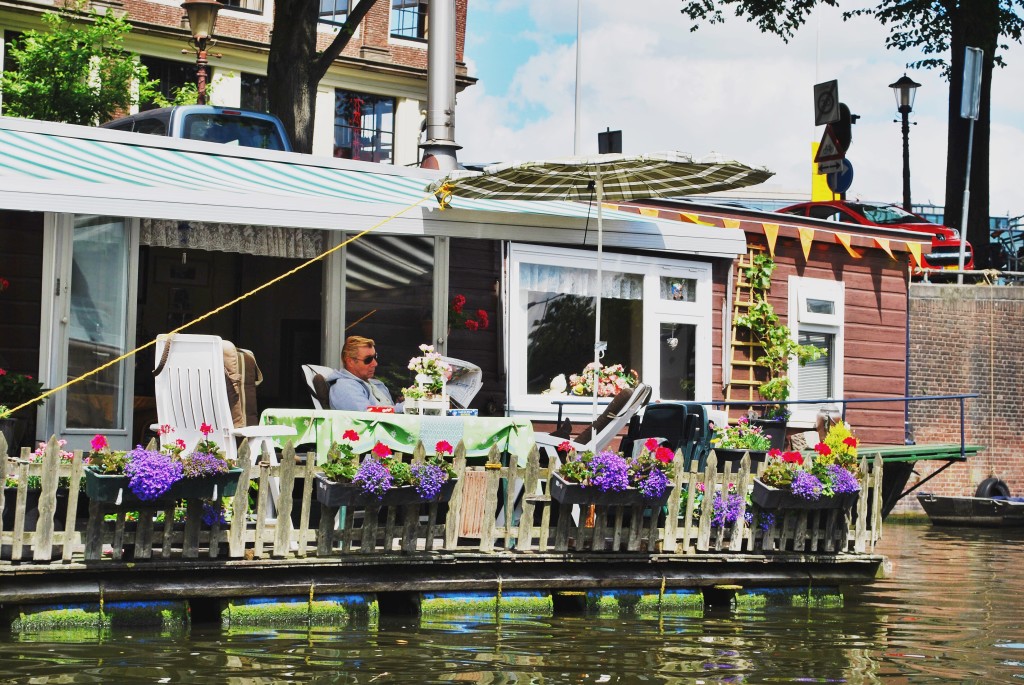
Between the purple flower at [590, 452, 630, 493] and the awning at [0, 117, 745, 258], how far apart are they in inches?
95.7

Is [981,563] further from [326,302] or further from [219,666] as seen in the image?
[219,666]

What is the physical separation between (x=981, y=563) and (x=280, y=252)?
8.10 metres

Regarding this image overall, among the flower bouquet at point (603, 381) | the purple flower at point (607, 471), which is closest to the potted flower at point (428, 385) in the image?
the flower bouquet at point (603, 381)

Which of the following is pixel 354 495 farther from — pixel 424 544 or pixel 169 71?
pixel 169 71

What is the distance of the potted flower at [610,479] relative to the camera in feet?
32.7

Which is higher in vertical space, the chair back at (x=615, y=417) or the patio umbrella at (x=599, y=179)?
the patio umbrella at (x=599, y=179)

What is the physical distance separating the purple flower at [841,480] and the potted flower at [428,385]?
275 centimetres

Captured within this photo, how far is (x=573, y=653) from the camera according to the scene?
28.9ft

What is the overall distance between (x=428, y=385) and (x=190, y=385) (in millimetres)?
1815

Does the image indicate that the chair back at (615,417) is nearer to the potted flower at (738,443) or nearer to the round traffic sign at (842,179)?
the potted flower at (738,443)

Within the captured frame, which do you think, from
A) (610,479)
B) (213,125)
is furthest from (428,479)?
(213,125)

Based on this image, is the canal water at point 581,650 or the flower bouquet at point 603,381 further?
the flower bouquet at point 603,381

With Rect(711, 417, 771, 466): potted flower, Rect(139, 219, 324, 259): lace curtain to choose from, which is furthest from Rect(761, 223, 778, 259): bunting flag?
Rect(139, 219, 324, 259): lace curtain

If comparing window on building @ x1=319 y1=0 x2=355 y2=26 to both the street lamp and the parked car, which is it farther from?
the parked car
